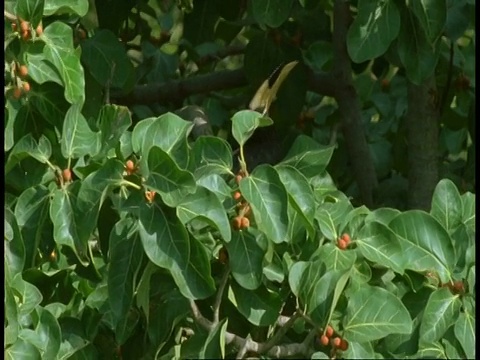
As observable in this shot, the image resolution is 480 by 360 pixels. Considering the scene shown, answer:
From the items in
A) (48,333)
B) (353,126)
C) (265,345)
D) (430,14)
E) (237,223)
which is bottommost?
(353,126)

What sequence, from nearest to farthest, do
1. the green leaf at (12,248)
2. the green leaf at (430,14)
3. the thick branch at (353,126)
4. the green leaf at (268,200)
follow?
the green leaf at (268,200) → the green leaf at (12,248) → the green leaf at (430,14) → the thick branch at (353,126)

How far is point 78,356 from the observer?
1825 mm

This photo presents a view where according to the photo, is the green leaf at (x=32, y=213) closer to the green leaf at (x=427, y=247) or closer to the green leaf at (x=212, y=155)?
the green leaf at (x=212, y=155)

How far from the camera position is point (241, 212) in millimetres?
1680

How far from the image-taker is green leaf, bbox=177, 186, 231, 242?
63.3 inches

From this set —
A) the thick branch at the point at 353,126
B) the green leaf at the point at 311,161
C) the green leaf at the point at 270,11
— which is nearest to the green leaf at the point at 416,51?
the green leaf at the point at 270,11

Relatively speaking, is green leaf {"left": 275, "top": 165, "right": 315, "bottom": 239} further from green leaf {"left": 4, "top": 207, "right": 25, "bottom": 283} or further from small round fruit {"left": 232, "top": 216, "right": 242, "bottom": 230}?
green leaf {"left": 4, "top": 207, "right": 25, "bottom": 283}

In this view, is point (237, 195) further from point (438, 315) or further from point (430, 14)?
point (430, 14)

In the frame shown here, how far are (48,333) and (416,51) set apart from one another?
88 cm

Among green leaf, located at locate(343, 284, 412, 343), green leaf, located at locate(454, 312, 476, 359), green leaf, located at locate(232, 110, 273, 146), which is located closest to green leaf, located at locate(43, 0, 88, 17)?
green leaf, located at locate(232, 110, 273, 146)

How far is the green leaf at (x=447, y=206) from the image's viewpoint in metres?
1.79

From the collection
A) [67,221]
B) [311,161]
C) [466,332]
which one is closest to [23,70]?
[67,221]

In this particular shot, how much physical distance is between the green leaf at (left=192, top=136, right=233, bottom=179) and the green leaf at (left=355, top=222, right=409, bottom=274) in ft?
0.74

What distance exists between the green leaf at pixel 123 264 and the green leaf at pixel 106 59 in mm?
518
